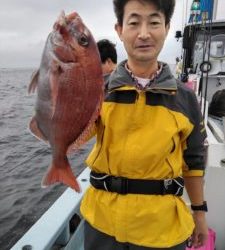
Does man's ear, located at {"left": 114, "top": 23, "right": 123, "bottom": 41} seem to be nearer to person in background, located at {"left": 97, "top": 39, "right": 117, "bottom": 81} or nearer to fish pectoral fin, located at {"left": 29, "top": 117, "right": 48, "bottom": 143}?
fish pectoral fin, located at {"left": 29, "top": 117, "right": 48, "bottom": 143}

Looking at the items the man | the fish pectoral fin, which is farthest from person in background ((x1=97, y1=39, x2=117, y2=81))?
the fish pectoral fin

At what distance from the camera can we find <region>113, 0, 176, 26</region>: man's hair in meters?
1.77

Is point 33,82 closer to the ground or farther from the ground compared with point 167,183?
farther from the ground

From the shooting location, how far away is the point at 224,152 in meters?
3.38

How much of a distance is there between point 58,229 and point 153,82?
5.01 ft

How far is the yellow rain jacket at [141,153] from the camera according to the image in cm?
178

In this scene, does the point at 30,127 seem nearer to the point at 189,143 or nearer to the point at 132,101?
the point at 132,101

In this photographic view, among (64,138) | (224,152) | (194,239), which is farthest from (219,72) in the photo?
(64,138)

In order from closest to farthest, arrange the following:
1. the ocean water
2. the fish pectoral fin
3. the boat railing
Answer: the fish pectoral fin < the boat railing < the ocean water

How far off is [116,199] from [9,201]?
573 cm

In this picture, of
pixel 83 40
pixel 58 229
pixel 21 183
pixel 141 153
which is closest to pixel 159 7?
pixel 83 40

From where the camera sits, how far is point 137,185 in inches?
71.0

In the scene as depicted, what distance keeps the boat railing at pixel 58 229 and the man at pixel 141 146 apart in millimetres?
882

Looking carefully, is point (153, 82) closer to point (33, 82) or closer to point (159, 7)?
point (159, 7)
